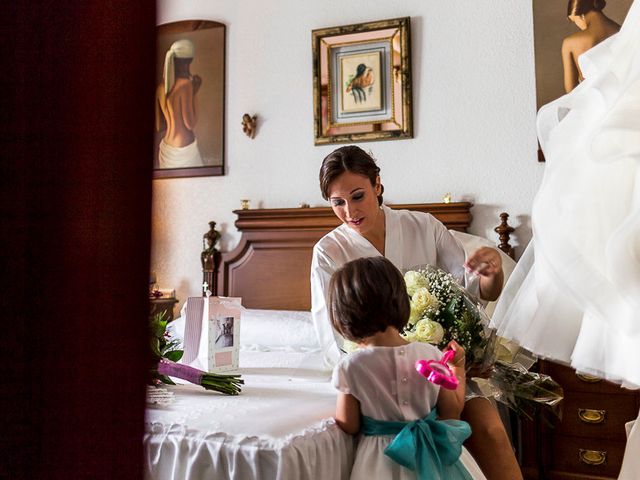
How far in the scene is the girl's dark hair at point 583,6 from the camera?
316 centimetres

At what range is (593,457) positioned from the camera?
2758 mm

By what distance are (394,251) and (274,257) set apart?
4.95 ft

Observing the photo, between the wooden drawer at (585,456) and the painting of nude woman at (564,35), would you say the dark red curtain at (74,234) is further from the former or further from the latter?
the painting of nude woman at (564,35)

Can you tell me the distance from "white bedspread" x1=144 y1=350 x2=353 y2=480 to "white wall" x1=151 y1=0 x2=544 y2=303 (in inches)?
75.7

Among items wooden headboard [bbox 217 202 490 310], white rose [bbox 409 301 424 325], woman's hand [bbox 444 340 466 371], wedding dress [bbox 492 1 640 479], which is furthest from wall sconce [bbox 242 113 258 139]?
wedding dress [bbox 492 1 640 479]

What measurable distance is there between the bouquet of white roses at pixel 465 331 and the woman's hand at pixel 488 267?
0.44 ft

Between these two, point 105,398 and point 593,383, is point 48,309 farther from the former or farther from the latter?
point 593,383

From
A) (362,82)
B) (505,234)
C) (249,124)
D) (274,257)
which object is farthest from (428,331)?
(249,124)

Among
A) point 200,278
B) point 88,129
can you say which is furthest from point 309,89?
point 88,129

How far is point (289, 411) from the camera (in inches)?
59.5

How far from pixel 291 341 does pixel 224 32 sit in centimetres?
224

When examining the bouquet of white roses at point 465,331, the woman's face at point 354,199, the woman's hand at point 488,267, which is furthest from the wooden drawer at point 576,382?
the woman's face at point 354,199

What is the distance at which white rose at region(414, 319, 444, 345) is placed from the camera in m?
1.67

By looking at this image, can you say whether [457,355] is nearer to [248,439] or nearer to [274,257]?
[248,439]
